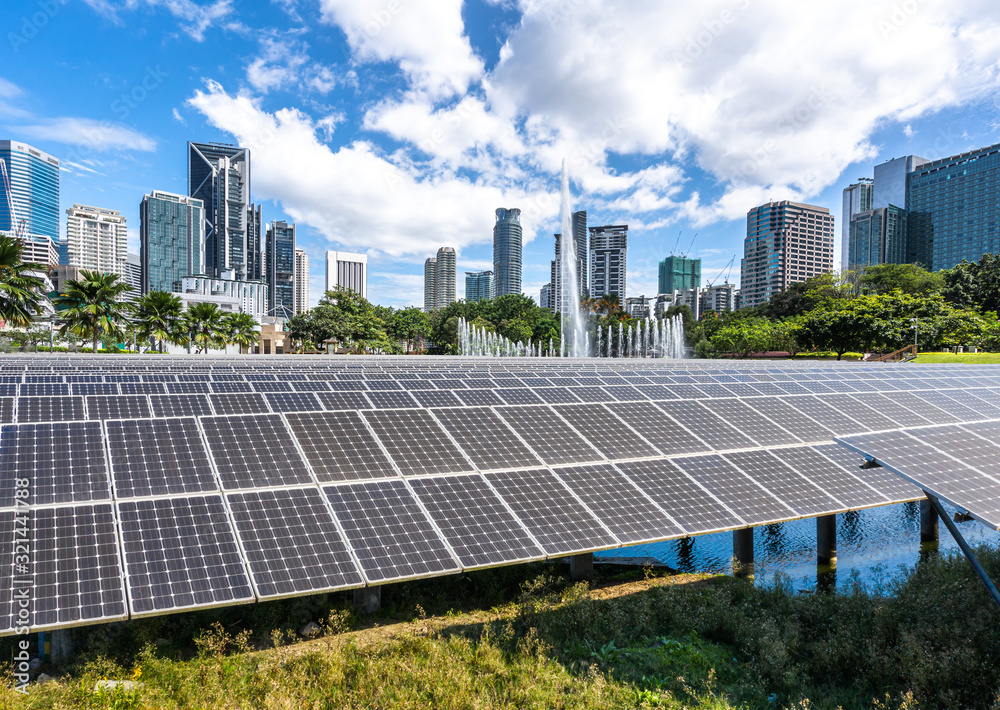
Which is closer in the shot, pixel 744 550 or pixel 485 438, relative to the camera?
pixel 485 438

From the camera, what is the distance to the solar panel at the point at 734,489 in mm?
12129

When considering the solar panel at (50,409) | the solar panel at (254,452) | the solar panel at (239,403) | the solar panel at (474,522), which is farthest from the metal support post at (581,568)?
the solar panel at (50,409)

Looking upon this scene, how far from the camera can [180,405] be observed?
13133 millimetres

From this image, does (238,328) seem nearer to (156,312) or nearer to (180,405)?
(156,312)

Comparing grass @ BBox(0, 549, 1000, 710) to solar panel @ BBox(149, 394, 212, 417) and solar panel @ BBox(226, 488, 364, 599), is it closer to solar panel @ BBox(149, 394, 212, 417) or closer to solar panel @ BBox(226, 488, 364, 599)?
solar panel @ BBox(226, 488, 364, 599)

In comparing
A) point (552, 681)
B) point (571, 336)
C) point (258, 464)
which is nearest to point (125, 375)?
point (258, 464)

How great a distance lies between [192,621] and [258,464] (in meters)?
3.62

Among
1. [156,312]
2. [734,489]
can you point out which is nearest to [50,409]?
[734,489]

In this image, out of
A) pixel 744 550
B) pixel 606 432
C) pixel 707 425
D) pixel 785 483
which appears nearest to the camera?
pixel 785 483

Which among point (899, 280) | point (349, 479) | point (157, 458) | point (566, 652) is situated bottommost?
point (566, 652)

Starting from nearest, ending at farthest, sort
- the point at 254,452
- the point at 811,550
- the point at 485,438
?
the point at 254,452 < the point at 485,438 < the point at 811,550

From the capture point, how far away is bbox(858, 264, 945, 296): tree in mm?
100744

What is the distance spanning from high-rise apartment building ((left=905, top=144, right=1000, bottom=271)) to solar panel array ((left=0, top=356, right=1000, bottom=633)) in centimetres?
19431

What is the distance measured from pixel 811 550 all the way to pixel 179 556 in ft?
69.5
